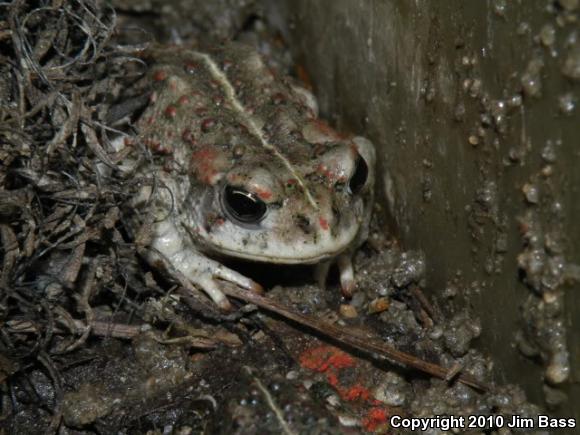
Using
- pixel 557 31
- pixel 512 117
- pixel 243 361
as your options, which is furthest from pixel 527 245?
pixel 243 361

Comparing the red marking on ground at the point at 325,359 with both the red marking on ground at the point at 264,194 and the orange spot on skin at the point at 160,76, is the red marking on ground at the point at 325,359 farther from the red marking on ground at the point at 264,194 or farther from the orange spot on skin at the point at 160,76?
the orange spot on skin at the point at 160,76

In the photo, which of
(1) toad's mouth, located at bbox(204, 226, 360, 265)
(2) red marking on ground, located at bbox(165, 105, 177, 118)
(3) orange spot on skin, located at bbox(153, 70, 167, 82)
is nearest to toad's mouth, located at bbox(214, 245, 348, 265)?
(1) toad's mouth, located at bbox(204, 226, 360, 265)

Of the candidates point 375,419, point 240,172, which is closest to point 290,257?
point 240,172

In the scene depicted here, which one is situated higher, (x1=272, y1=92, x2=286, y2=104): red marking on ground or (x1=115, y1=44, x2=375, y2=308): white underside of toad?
(x1=272, y1=92, x2=286, y2=104): red marking on ground

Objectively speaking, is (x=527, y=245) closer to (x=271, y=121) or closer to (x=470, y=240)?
(x=470, y=240)

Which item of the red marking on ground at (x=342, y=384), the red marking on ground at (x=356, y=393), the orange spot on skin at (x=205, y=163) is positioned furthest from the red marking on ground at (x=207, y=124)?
the red marking on ground at (x=356, y=393)
